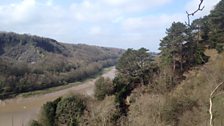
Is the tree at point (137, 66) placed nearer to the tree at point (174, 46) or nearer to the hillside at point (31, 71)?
the tree at point (174, 46)

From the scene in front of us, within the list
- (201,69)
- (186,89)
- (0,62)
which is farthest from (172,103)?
(0,62)

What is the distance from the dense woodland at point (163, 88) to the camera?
52.6ft

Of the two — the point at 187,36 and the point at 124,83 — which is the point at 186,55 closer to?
the point at 187,36

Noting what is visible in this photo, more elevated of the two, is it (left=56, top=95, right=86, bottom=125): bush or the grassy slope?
the grassy slope

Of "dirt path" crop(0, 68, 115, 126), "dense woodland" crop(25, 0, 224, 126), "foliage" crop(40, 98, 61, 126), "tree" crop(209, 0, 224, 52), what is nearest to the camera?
"dense woodland" crop(25, 0, 224, 126)

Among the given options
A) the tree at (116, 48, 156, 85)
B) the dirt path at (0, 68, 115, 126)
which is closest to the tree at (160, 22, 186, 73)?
the tree at (116, 48, 156, 85)

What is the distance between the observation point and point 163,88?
20.9 meters

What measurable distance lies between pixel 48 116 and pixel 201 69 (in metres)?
8.42

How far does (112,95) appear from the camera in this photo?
21984 millimetres

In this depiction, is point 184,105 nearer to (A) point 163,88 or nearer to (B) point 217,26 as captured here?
(A) point 163,88

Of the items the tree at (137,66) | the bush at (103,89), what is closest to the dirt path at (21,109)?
the bush at (103,89)

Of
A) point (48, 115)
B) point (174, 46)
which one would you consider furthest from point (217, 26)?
point (48, 115)

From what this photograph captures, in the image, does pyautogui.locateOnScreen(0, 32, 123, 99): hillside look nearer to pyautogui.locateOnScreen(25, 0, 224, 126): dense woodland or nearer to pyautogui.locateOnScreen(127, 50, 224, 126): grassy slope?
pyautogui.locateOnScreen(25, 0, 224, 126): dense woodland

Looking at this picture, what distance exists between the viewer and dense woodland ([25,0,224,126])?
631 inches
